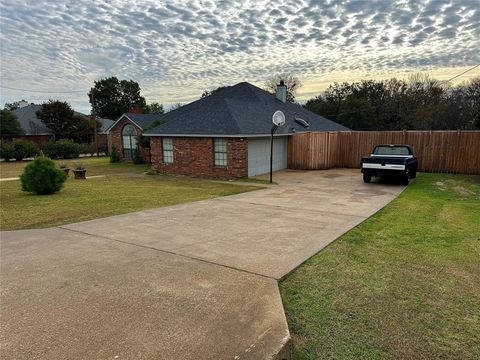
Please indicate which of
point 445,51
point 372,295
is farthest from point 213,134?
point 445,51

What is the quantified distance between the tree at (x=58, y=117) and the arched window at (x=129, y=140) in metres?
18.1

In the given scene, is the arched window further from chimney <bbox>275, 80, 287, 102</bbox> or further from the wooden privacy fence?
the wooden privacy fence

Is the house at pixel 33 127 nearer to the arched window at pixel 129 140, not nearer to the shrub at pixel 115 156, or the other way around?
the shrub at pixel 115 156

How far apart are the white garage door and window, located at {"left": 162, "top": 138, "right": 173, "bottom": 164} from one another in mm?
4931

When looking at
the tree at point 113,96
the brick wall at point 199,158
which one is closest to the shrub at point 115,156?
the brick wall at point 199,158

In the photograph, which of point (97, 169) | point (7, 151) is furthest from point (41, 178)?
point (7, 151)

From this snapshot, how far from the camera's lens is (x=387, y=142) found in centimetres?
1898

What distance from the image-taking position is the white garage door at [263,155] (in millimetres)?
17125

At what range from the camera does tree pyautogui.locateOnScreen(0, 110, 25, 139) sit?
37.8 metres

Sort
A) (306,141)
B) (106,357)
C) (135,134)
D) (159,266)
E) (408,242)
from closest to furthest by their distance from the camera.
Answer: (106,357) → (159,266) → (408,242) → (306,141) → (135,134)

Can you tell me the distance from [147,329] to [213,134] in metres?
14.1

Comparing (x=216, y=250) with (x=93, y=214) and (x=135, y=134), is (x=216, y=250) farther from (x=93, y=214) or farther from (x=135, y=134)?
(x=135, y=134)

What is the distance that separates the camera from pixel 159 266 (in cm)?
471

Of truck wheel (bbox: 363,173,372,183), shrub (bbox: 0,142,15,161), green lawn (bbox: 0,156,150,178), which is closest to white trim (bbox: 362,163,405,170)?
truck wheel (bbox: 363,173,372,183)
